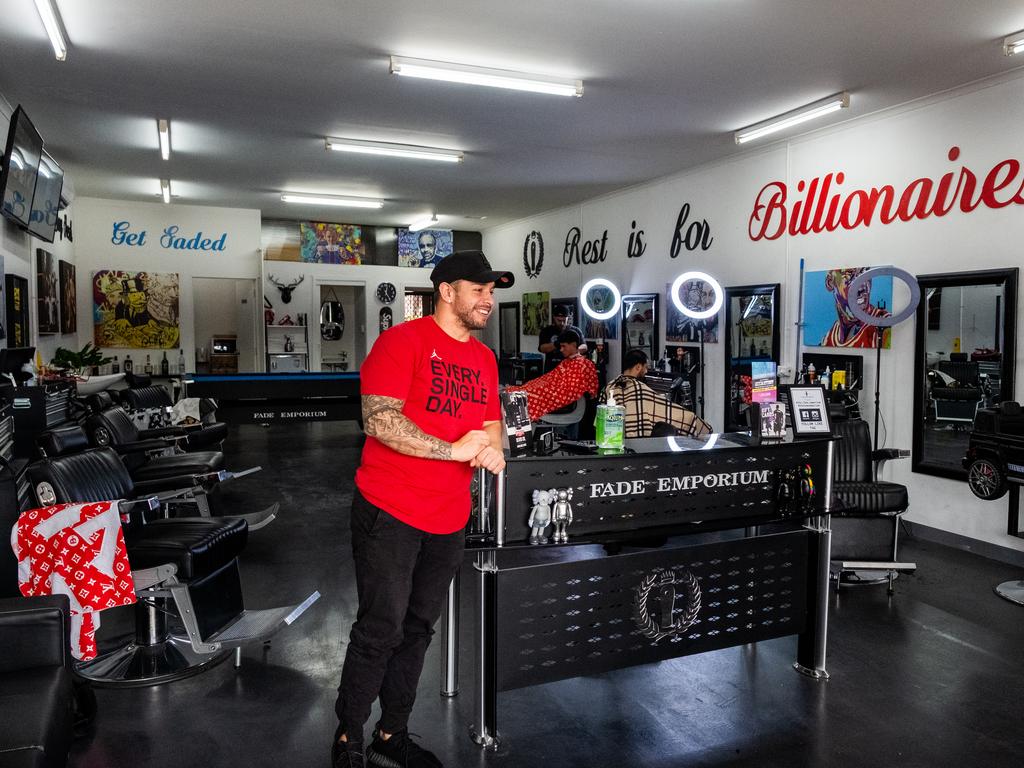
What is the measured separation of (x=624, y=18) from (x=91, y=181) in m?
7.65

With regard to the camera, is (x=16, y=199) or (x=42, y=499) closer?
(x=42, y=499)

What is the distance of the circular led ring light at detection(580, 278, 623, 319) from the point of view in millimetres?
8914

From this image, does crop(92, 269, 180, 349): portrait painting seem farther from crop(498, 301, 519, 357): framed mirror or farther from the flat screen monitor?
crop(498, 301, 519, 357): framed mirror

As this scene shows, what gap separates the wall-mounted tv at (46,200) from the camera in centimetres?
611

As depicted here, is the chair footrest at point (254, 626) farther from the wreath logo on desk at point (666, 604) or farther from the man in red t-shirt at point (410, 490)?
the wreath logo on desk at point (666, 604)

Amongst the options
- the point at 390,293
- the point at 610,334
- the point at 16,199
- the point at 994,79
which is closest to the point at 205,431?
the point at 16,199

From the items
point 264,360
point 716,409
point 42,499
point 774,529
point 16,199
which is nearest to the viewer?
point 42,499

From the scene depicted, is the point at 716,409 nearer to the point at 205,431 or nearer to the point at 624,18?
the point at 624,18

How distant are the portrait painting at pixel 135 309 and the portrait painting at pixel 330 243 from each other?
6.96 ft

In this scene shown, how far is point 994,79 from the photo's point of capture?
4.96 m

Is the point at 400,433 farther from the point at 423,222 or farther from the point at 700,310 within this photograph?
the point at 423,222

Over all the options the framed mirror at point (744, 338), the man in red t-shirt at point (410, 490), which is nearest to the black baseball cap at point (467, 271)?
the man in red t-shirt at point (410, 490)

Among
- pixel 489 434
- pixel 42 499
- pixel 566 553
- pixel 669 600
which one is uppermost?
pixel 489 434

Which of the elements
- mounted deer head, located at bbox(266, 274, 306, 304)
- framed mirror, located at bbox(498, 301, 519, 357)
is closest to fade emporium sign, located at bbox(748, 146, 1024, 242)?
framed mirror, located at bbox(498, 301, 519, 357)
